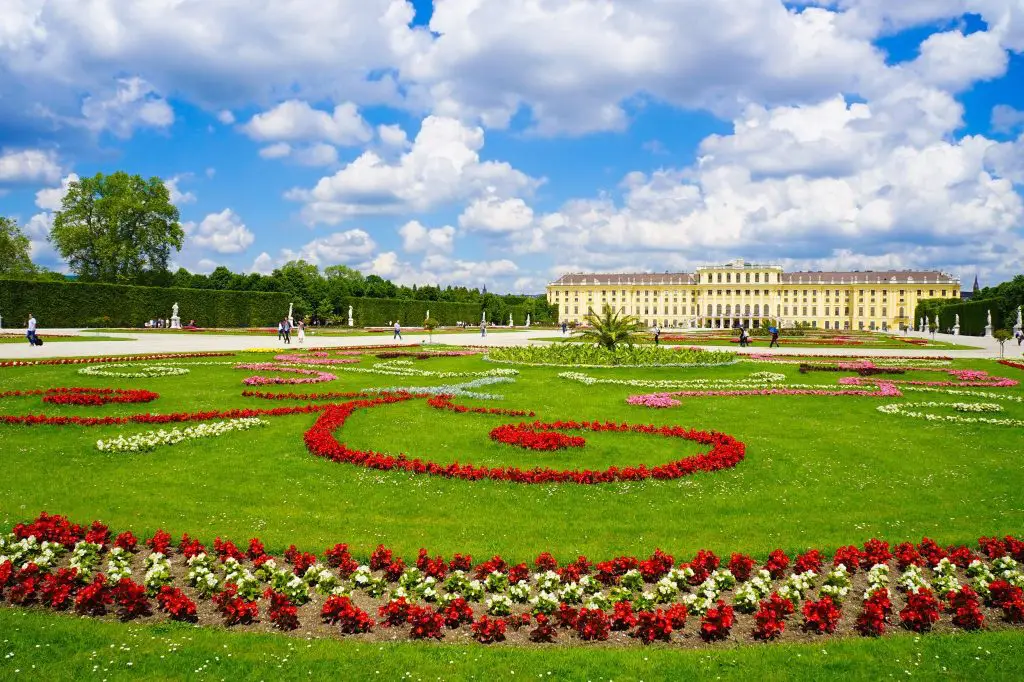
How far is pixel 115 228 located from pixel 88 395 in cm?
4824

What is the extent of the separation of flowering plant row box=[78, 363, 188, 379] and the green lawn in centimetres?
417

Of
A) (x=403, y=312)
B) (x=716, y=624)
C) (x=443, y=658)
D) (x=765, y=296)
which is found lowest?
(x=443, y=658)

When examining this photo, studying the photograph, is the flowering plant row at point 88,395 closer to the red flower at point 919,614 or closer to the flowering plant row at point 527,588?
the flowering plant row at point 527,588

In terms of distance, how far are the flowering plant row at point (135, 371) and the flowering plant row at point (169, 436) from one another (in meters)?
6.60

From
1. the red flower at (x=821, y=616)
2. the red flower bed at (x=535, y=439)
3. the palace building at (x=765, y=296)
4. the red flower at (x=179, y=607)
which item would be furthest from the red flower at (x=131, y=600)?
the palace building at (x=765, y=296)

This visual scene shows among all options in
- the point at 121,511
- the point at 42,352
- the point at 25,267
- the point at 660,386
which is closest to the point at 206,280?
the point at 25,267

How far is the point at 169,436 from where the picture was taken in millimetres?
8414

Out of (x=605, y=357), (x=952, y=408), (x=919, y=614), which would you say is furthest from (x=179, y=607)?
(x=605, y=357)

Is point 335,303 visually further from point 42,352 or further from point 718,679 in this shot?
point 718,679

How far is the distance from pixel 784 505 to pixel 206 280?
70237 mm

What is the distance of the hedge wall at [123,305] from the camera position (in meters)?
38.3

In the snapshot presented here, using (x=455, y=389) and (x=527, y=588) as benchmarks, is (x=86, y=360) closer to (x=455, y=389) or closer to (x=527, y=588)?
(x=455, y=389)

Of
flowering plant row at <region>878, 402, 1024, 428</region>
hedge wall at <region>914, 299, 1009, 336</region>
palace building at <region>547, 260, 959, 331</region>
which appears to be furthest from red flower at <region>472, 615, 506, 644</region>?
palace building at <region>547, 260, 959, 331</region>

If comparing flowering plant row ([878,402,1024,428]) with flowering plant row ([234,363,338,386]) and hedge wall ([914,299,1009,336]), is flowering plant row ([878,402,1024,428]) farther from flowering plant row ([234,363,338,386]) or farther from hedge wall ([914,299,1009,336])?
hedge wall ([914,299,1009,336])
